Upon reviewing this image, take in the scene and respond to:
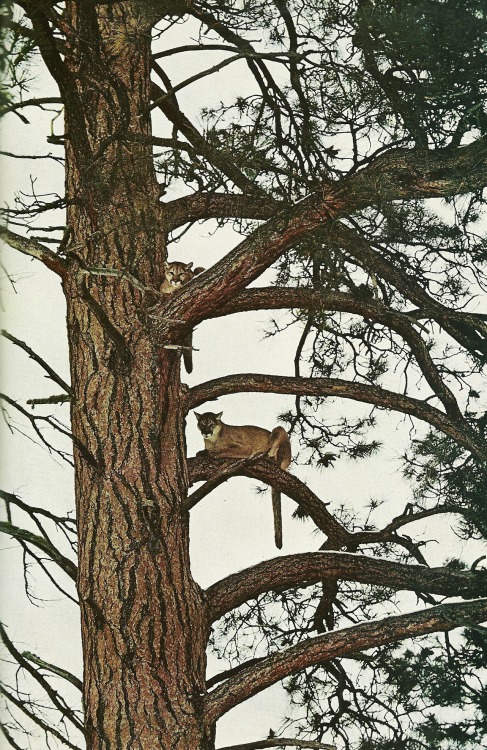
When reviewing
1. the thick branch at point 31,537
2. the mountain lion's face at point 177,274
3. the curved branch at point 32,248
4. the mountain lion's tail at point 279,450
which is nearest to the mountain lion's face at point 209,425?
the mountain lion's tail at point 279,450

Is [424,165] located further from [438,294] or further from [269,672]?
[269,672]

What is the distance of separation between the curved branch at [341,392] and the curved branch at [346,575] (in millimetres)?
384

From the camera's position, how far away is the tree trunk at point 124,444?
2.45m

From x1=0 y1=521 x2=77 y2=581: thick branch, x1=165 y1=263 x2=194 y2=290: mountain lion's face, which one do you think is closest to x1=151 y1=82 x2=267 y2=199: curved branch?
x1=165 y1=263 x2=194 y2=290: mountain lion's face

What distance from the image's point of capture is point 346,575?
2.87 m

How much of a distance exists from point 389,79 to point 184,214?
2.46 feet

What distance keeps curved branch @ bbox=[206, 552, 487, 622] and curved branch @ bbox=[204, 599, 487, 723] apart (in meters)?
0.20

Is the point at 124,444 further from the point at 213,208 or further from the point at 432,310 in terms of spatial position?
the point at 432,310

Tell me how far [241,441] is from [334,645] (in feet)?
3.84

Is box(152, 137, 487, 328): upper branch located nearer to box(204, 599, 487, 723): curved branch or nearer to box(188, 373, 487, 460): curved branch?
box(188, 373, 487, 460): curved branch

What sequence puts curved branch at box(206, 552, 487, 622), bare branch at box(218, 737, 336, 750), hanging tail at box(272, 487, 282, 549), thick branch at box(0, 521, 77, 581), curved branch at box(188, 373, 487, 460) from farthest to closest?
hanging tail at box(272, 487, 282, 549)
curved branch at box(188, 373, 487, 460)
curved branch at box(206, 552, 487, 622)
bare branch at box(218, 737, 336, 750)
thick branch at box(0, 521, 77, 581)

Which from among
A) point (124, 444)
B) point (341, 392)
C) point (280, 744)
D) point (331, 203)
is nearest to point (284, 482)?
point (341, 392)

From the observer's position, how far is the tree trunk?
2447 millimetres

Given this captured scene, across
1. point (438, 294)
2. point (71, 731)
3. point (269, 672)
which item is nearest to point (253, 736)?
point (71, 731)
